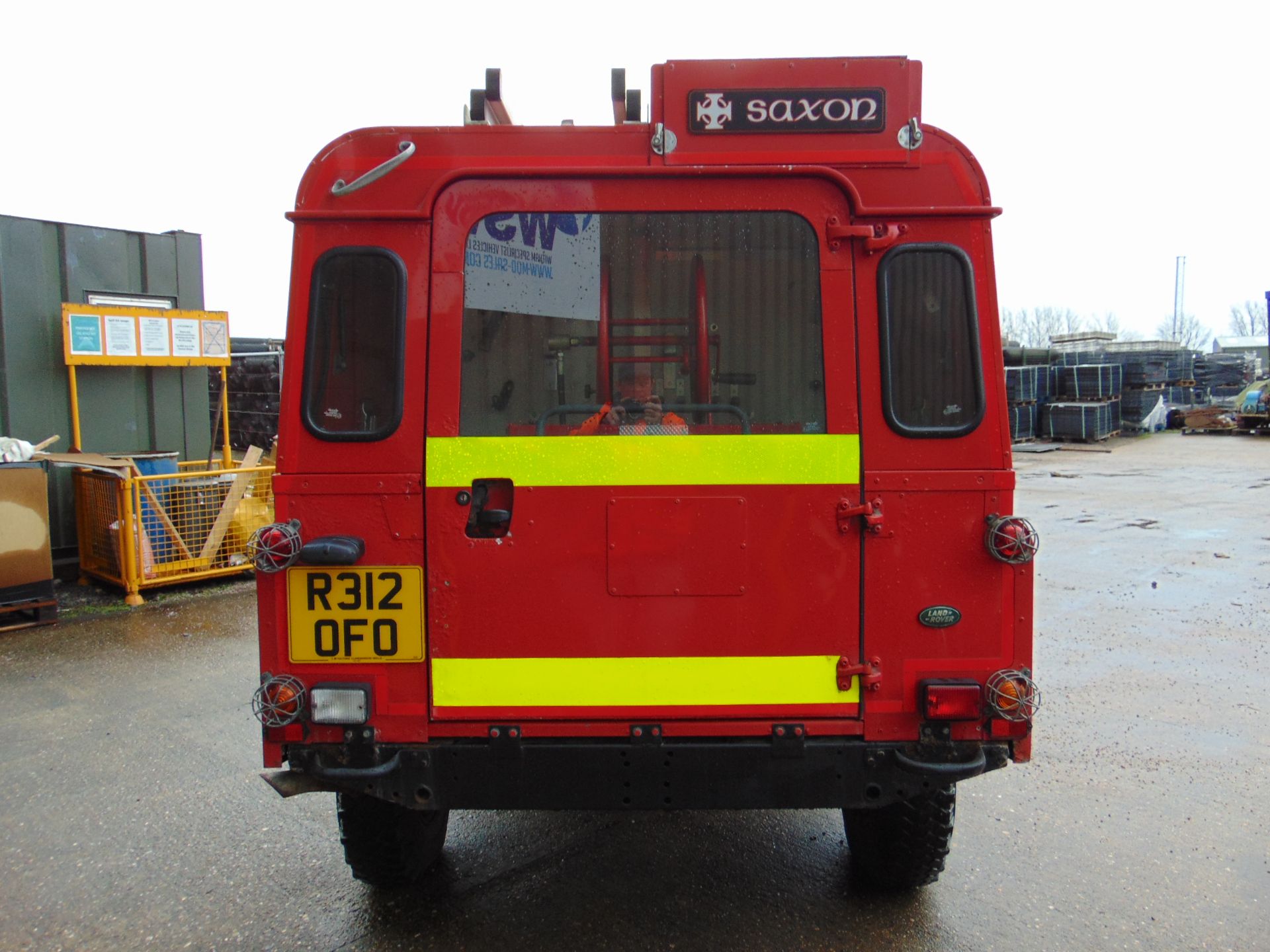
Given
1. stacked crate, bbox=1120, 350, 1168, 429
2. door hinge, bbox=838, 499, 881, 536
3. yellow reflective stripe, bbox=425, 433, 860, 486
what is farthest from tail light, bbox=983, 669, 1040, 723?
stacked crate, bbox=1120, 350, 1168, 429

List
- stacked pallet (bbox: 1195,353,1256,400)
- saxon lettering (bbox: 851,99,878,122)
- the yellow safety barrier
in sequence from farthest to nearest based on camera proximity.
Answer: stacked pallet (bbox: 1195,353,1256,400)
the yellow safety barrier
saxon lettering (bbox: 851,99,878,122)

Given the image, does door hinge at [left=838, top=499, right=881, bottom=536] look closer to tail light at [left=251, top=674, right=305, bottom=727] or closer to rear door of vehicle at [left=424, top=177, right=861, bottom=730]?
rear door of vehicle at [left=424, top=177, right=861, bottom=730]

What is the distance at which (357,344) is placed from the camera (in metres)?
2.91

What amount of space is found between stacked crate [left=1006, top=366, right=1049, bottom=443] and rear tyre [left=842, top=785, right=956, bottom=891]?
82.0 feet

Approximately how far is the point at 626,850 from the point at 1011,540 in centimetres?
216

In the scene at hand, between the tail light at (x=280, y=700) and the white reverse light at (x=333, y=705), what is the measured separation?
0.15ft

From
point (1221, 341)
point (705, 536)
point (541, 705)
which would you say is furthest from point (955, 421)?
point (1221, 341)

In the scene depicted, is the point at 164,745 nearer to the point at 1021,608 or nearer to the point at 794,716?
the point at 794,716

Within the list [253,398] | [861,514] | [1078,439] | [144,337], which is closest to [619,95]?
[861,514]

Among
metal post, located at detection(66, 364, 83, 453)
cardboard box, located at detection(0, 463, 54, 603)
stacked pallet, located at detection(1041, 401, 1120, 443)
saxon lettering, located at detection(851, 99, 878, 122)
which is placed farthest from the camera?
stacked pallet, located at detection(1041, 401, 1120, 443)

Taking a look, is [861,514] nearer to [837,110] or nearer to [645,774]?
[645,774]

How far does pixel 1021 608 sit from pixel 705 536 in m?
1.05

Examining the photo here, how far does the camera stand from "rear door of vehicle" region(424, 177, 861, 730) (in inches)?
111

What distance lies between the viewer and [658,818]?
4.14 metres
